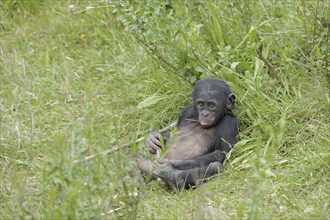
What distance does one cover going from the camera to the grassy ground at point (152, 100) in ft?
15.5

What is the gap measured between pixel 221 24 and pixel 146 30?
2.96ft

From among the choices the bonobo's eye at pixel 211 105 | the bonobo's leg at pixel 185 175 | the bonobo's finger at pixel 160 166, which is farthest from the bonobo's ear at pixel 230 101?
the bonobo's finger at pixel 160 166

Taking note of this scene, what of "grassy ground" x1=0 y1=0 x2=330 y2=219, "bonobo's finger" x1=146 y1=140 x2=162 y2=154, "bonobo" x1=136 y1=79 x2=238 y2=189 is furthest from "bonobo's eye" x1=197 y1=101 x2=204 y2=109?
"bonobo's finger" x1=146 y1=140 x2=162 y2=154

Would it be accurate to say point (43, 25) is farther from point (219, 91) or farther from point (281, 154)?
point (281, 154)

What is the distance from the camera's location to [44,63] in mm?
7863

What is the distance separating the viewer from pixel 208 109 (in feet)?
20.1

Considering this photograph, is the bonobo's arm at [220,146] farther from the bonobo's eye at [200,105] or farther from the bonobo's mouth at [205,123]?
the bonobo's eye at [200,105]

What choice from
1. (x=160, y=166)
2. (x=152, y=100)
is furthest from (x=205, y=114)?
(x=160, y=166)

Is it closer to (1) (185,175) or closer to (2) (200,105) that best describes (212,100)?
(2) (200,105)

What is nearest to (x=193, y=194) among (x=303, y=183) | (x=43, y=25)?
(x=303, y=183)

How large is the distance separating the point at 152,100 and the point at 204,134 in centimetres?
73

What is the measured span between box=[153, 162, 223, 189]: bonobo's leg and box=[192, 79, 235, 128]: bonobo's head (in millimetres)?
480

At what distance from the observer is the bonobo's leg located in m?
5.67

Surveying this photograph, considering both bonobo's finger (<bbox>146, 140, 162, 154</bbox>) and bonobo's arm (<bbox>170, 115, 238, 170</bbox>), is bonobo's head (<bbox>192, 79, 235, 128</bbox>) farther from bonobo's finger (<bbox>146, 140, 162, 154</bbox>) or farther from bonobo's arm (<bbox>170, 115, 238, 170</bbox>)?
bonobo's finger (<bbox>146, 140, 162, 154</bbox>)
